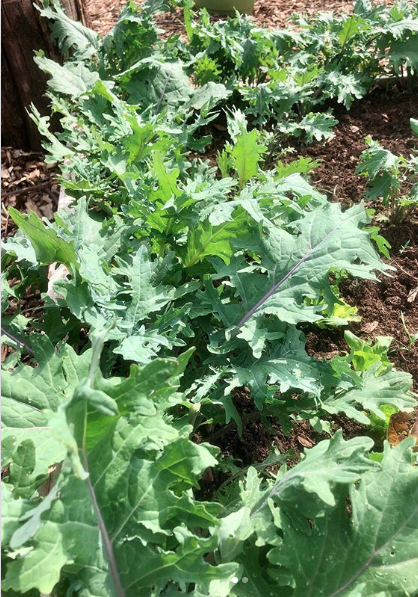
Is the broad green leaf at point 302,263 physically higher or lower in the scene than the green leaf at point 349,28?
lower

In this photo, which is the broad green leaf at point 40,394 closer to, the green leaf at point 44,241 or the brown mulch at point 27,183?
the green leaf at point 44,241

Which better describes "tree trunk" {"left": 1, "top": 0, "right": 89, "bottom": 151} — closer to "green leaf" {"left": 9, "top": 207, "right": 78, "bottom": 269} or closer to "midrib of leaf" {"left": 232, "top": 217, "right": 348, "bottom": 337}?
"green leaf" {"left": 9, "top": 207, "right": 78, "bottom": 269}

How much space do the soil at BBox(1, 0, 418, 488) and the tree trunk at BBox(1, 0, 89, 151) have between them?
0.83 ft

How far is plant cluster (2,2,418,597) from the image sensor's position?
4.53ft

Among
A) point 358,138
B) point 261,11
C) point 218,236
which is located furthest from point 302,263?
point 261,11

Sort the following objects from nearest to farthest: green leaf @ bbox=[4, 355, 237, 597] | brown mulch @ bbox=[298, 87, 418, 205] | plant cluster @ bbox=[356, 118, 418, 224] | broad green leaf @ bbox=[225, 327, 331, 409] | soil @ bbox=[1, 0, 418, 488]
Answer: green leaf @ bbox=[4, 355, 237, 597]
broad green leaf @ bbox=[225, 327, 331, 409]
soil @ bbox=[1, 0, 418, 488]
plant cluster @ bbox=[356, 118, 418, 224]
brown mulch @ bbox=[298, 87, 418, 205]

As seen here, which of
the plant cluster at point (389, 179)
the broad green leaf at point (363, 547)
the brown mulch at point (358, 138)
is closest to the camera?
the broad green leaf at point (363, 547)

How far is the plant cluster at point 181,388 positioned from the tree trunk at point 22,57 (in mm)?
208

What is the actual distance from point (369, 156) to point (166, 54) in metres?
1.26

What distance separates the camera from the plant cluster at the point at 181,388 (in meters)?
1.38

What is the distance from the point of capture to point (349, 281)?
2.89 metres

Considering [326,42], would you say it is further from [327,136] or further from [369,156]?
[369,156]

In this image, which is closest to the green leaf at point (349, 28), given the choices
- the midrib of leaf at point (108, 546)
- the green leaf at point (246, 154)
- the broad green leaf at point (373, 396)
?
the green leaf at point (246, 154)

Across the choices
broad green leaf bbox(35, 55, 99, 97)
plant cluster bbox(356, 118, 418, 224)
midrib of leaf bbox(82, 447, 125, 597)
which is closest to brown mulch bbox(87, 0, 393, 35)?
broad green leaf bbox(35, 55, 99, 97)
